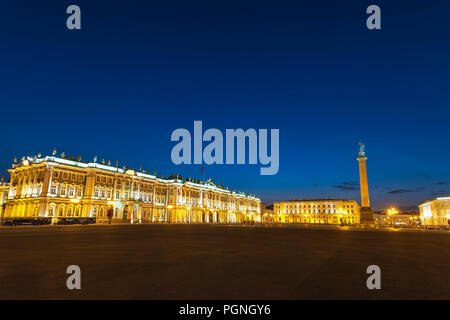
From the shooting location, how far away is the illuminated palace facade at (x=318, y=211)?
126 meters

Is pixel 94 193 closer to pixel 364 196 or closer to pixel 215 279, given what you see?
pixel 364 196

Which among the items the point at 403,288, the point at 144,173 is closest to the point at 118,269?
the point at 403,288

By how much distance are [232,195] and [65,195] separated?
7251 cm

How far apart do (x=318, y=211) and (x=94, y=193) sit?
343 feet

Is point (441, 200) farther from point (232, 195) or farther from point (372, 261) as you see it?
point (372, 261)

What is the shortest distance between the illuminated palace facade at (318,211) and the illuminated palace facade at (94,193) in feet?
191

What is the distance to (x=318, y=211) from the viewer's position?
130m

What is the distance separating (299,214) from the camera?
13425 cm

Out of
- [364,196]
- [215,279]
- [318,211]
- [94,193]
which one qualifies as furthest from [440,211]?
[215,279]

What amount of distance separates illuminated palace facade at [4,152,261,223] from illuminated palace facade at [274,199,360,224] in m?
58.3

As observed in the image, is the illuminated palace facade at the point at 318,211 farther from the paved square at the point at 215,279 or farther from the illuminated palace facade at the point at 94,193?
the paved square at the point at 215,279

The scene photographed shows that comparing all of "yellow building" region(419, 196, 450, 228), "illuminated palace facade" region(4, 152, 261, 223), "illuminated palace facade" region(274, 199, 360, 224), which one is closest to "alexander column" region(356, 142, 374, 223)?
"illuminated palace facade" region(4, 152, 261, 223)

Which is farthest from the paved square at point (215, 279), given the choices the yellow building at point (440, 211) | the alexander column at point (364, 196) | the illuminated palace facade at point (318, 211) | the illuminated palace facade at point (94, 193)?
the illuminated palace facade at point (318, 211)
